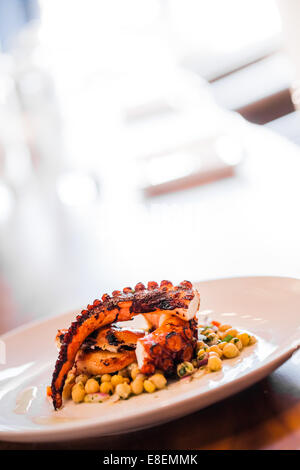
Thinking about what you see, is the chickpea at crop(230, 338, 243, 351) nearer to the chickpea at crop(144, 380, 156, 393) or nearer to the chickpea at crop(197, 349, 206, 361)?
the chickpea at crop(197, 349, 206, 361)

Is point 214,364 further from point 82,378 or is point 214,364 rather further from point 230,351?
point 82,378

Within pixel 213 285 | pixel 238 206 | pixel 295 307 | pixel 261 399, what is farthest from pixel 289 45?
pixel 261 399

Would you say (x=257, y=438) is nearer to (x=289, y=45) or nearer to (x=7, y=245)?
(x=289, y=45)

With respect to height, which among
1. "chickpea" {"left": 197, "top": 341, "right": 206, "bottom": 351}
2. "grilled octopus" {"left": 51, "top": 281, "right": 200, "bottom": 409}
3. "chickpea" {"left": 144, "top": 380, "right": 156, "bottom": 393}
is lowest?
"chickpea" {"left": 144, "top": 380, "right": 156, "bottom": 393}

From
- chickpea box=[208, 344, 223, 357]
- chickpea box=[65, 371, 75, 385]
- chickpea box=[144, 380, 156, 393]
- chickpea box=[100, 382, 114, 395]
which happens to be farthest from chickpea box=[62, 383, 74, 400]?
chickpea box=[208, 344, 223, 357]

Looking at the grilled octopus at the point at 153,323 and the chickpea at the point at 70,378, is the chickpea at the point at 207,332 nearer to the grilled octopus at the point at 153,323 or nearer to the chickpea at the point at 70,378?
the grilled octopus at the point at 153,323

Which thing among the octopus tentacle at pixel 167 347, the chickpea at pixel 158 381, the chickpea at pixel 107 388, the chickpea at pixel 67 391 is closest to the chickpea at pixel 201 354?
the octopus tentacle at pixel 167 347
